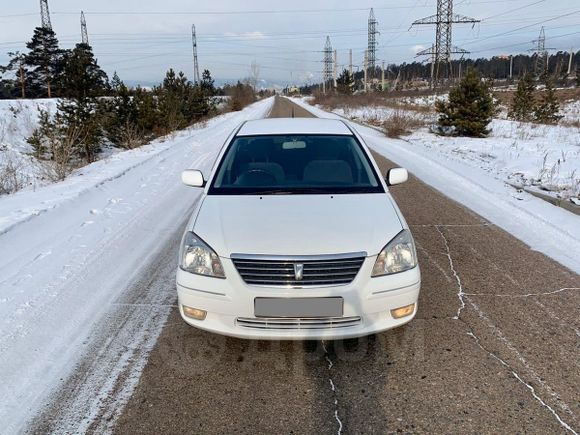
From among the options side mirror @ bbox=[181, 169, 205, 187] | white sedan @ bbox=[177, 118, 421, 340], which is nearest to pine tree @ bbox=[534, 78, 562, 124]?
side mirror @ bbox=[181, 169, 205, 187]

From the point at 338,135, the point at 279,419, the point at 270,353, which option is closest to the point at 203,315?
the point at 270,353

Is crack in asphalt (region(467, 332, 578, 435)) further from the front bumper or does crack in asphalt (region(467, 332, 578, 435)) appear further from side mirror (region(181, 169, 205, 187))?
side mirror (region(181, 169, 205, 187))

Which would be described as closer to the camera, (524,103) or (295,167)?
(295,167)

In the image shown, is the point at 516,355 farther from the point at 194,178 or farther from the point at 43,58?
the point at 43,58

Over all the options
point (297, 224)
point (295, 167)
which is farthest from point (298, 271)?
point (295, 167)

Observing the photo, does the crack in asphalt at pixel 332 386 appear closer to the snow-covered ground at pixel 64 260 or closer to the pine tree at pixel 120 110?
the snow-covered ground at pixel 64 260

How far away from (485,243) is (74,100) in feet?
72.1

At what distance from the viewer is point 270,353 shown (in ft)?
10.1

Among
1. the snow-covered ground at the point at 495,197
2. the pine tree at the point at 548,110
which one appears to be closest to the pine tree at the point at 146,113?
the snow-covered ground at the point at 495,197

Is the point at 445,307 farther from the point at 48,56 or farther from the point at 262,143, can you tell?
the point at 48,56

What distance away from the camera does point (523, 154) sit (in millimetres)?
10984

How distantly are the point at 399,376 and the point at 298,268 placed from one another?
1.01 meters

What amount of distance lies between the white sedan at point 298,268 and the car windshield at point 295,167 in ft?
0.79

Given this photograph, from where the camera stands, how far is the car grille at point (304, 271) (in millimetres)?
2711
